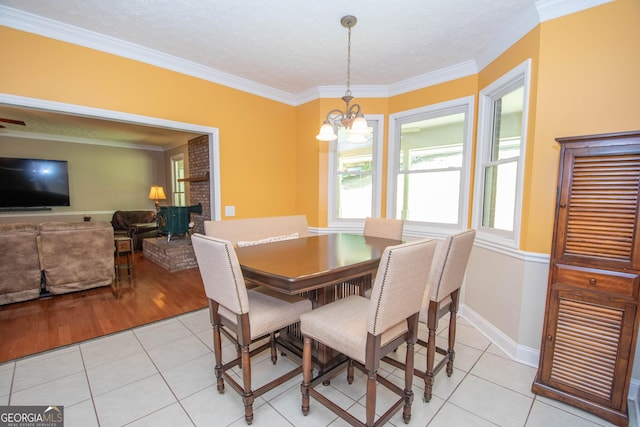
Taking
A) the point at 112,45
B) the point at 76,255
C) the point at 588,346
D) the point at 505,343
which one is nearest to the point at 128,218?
the point at 76,255

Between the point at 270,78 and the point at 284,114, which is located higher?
the point at 270,78

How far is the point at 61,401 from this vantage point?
169cm

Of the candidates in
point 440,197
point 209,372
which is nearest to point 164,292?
point 209,372

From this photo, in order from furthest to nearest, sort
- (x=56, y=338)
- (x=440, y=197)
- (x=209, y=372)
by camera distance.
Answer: (x=440, y=197), (x=56, y=338), (x=209, y=372)

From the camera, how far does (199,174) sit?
472 cm

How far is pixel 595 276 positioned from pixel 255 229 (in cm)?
240

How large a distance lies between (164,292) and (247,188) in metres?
1.67

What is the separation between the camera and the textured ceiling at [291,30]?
205 cm

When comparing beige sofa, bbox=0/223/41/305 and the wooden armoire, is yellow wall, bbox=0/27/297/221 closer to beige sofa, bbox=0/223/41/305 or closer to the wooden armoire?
beige sofa, bbox=0/223/41/305

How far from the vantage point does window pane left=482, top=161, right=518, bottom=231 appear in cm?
244

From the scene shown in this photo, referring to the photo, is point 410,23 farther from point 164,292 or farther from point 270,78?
point 164,292

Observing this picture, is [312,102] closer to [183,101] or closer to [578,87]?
[183,101]

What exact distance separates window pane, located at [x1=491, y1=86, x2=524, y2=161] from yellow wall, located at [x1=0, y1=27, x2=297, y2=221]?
2.56 meters
